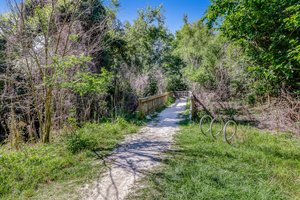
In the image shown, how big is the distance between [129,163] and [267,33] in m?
6.35

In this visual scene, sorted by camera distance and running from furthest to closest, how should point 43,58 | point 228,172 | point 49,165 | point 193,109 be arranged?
point 193,109 → point 43,58 → point 49,165 → point 228,172

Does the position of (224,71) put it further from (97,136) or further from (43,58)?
(43,58)

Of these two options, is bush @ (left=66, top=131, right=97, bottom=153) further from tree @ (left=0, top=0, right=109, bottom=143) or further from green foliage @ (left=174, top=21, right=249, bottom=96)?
green foliage @ (left=174, top=21, right=249, bottom=96)

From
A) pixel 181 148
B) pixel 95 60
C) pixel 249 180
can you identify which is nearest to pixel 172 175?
pixel 249 180

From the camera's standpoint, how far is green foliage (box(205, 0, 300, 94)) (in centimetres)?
557

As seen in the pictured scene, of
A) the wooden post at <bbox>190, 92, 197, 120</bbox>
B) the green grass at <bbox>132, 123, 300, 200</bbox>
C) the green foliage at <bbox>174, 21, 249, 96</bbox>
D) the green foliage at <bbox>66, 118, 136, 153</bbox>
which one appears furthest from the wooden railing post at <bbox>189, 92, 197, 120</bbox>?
the green grass at <bbox>132, 123, 300, 200</bbox>

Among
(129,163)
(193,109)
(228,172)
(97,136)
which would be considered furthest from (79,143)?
(193,109)

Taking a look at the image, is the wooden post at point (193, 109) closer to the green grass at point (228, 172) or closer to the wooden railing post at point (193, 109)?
the wooden railing post at point (193, 109)

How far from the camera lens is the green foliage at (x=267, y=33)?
18.3 feet

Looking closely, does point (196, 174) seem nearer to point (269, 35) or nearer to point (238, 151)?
point (238, 151)

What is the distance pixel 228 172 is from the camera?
312 centimetres

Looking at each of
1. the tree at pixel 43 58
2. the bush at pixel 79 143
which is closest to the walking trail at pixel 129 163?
the bush at pixel 79 143

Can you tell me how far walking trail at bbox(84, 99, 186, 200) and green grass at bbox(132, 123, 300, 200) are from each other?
255 mm

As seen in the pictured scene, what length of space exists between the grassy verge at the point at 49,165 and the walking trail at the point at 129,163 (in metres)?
0.27
